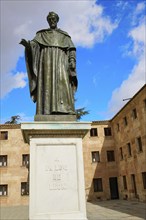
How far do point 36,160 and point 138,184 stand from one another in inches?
928

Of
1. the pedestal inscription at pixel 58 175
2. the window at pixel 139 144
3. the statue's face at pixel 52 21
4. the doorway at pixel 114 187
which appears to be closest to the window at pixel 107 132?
the doorway at pixel 114 187

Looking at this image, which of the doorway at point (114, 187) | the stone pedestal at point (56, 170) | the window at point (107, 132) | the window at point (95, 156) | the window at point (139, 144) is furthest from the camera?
the window at point (107, 132)

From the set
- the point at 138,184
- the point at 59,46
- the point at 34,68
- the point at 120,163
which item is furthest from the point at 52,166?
the point at 120,163

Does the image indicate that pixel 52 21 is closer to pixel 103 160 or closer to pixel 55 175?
pixel 55 175

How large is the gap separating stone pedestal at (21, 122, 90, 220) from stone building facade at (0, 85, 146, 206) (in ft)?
73.6

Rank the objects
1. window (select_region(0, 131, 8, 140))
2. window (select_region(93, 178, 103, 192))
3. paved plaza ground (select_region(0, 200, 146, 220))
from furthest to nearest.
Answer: window (select_region(0, 131, 8, 140))
window (select_region(93, 178, 103, 192))
paved plaza ground (select_region(0, 200, 146, 220))

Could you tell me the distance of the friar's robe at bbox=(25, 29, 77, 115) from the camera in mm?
4750

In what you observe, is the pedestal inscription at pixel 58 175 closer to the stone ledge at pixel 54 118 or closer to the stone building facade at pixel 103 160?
the stone ledge at pixel 54 118

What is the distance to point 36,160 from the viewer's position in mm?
4035

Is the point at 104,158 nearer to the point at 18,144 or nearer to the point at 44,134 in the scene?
the point at 18,144

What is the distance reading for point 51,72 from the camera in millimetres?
4961

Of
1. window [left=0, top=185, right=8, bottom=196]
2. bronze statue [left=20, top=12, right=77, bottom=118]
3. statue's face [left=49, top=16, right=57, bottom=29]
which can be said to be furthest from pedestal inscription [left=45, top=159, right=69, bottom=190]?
window [left=0, top=185, right=8, bottom=196]

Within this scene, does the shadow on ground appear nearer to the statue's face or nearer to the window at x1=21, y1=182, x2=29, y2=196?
the window at x1=21, y1=182, x2=29, y2=196

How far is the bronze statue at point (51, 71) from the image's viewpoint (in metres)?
4.75
